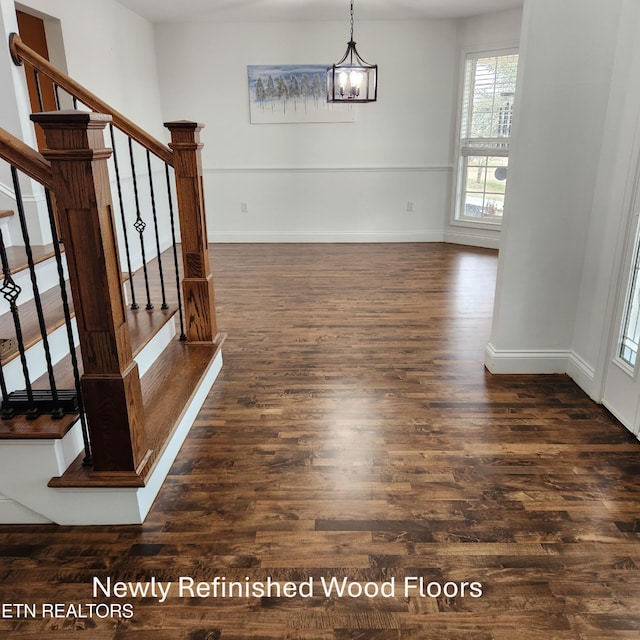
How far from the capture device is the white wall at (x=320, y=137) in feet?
20.5

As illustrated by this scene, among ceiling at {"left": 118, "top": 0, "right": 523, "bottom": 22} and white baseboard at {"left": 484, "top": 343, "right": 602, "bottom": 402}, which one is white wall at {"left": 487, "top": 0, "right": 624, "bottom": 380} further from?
ceiling at {"left": 118, "top": 0, "right": 523, "bottom": 22}

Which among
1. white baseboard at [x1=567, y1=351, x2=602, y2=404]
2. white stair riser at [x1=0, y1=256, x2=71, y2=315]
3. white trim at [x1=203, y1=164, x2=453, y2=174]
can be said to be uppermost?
white trim at [x1=203, y1=164, x2=453, y2=174]

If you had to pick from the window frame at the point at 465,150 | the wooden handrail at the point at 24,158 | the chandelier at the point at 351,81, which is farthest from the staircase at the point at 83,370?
the window frame at the point at 465,150

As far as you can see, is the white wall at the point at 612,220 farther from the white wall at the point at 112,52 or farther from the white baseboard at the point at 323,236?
the white baseboard at the point at 323,236

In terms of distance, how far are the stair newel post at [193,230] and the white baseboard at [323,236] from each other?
3.97 m

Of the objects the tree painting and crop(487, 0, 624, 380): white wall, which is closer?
crop(487, 0, 624, 380): white wall

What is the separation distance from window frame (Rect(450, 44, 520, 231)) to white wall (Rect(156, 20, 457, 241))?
0.12 m

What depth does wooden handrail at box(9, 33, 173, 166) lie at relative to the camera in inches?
106

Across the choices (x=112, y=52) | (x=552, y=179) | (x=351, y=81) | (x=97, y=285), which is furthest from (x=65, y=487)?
(x=112, y=52)

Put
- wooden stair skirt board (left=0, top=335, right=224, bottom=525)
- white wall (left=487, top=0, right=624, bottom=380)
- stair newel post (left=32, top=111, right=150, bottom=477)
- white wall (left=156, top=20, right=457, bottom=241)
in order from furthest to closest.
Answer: white wall (left=156, top=20, right=457, bottom=241)
white wall (left=487, top=0, right=624, bottom=380)
wooden stair skirt board (left=0, top=335, right=224, bottom=525)
stair newel post (left=32, top=111, right=150, bottom=477)

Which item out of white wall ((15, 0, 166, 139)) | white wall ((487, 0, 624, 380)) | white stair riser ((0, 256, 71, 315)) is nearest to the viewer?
white stair riser ((0, 256, 71, 315))

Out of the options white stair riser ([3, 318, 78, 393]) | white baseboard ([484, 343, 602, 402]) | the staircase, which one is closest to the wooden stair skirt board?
the staircase

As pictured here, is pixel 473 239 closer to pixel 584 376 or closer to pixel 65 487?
pixel 584 376

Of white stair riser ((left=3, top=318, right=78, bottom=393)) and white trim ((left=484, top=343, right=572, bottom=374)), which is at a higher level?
white stair riser ((left=3, top=318, right=78, bottom=393))
